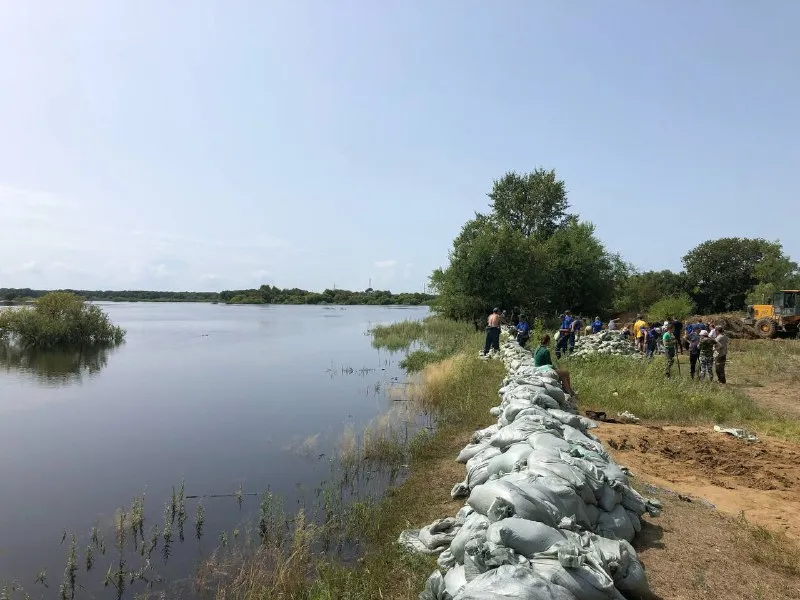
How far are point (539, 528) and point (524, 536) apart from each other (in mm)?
133

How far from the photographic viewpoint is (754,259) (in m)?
45.4

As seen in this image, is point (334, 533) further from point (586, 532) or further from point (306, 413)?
point (306, 413)

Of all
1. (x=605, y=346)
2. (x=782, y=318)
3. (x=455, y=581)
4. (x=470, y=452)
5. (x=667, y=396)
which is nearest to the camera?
(x=455, y=581)

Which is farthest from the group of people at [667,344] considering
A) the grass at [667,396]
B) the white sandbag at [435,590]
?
the white sandbag at [435,590]

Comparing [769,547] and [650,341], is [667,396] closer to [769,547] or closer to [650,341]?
[769,547]

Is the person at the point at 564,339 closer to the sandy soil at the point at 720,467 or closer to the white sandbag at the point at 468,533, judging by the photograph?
the sandy soil at the point at 720,467

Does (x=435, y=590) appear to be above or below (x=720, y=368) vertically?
below

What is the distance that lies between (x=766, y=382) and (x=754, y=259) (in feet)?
130

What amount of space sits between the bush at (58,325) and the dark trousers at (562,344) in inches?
858

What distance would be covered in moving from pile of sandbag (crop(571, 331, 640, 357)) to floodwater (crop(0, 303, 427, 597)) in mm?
5309

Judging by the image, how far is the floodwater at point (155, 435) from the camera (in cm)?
587

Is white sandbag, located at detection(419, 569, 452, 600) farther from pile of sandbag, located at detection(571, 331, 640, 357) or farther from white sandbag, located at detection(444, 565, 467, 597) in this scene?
pile of sandbag, located at detection(571, 331, 640, 357)

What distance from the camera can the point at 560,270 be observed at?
31.5 metres

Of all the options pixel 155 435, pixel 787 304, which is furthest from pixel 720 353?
pixel 787 304
